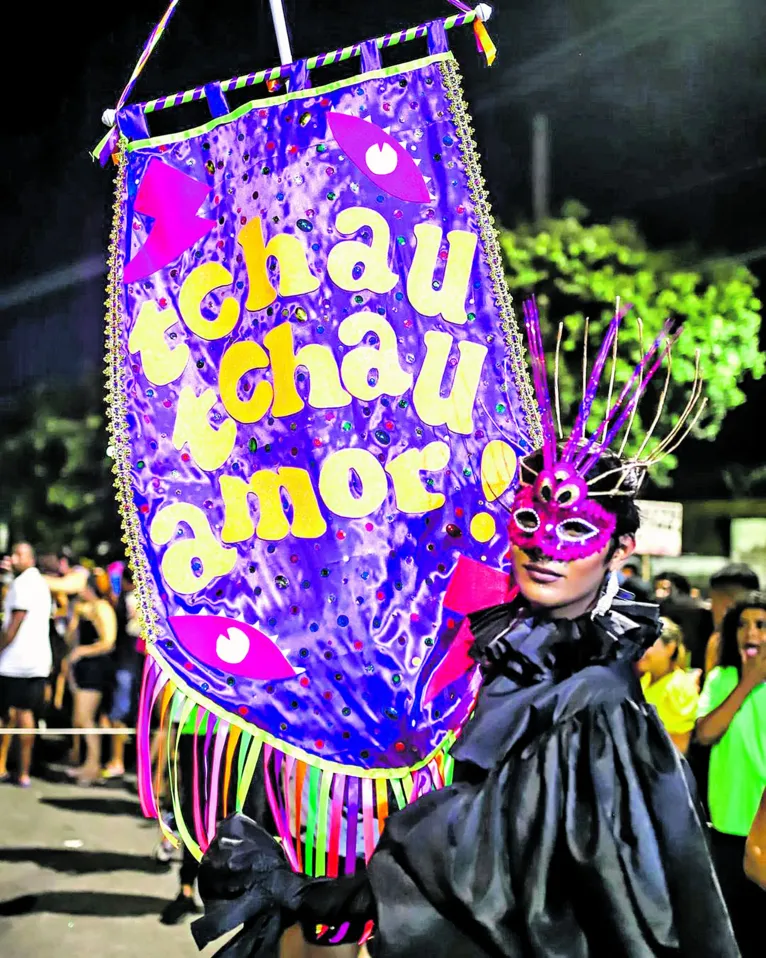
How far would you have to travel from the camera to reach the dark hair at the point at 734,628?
243cm

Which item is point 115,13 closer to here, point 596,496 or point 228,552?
point 228,552

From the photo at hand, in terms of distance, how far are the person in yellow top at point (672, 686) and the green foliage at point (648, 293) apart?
63 cm

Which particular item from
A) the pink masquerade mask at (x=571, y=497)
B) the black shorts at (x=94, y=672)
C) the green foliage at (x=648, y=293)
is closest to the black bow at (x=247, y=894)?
the pink masquerade mask at (x=571, y=497)

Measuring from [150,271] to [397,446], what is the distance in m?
0.57

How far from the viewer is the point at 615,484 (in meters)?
1.37

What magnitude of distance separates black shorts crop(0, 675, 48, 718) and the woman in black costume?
304cm

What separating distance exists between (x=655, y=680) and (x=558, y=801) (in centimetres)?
156

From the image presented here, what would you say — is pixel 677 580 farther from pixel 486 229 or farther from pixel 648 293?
pixel 486 229

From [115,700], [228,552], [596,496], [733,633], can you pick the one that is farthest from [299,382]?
[115,700]

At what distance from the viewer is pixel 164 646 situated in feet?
5.98

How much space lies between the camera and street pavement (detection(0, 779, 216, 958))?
2736mm

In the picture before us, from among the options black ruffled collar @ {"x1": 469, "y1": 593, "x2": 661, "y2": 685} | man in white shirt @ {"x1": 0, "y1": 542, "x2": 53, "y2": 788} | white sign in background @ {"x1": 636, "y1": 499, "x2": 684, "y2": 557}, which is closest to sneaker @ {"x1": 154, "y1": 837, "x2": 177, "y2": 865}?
man in white shirt @ {"x1": 0, "y1": 542, "x2": 53, "y2": 788}

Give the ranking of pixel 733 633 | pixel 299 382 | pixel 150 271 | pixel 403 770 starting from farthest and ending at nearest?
pixel 733 633 < pixel 150 271 < pixel 299 382 < pixel 403 770

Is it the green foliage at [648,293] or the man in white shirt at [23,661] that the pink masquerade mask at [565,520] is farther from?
the man in white shirt at [23,661]
